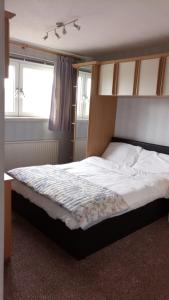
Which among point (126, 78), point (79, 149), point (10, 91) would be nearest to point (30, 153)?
point (79, 149)

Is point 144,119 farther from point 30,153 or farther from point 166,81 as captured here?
point 30,153

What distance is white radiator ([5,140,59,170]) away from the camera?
148 inches

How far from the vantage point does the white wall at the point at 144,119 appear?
3.48 meters

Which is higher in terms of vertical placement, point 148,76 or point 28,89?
point 148,76

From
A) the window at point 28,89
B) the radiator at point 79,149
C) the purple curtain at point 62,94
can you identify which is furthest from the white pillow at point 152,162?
the window at point 28,89

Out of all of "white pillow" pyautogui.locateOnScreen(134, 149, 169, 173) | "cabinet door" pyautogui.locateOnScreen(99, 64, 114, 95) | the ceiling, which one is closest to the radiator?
"cabinet door" pyautogui.locateOnScreen(99, 64, 114, 95)

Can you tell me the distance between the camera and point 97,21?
8.09ft

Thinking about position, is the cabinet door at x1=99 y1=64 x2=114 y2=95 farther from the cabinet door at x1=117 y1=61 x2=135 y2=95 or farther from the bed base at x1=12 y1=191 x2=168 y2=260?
the bed base at x1=12 y1=191 x2=168 y2=260

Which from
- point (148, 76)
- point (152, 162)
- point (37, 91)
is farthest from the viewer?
point (37, 91)

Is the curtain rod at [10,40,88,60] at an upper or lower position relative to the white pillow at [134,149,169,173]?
upper

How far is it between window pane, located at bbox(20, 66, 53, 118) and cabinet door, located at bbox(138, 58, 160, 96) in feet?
5.59

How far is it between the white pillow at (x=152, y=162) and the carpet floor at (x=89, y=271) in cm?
105

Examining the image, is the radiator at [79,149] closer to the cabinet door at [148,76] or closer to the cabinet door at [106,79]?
the cabinet door at [106,79]

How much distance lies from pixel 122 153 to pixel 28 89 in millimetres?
1947
